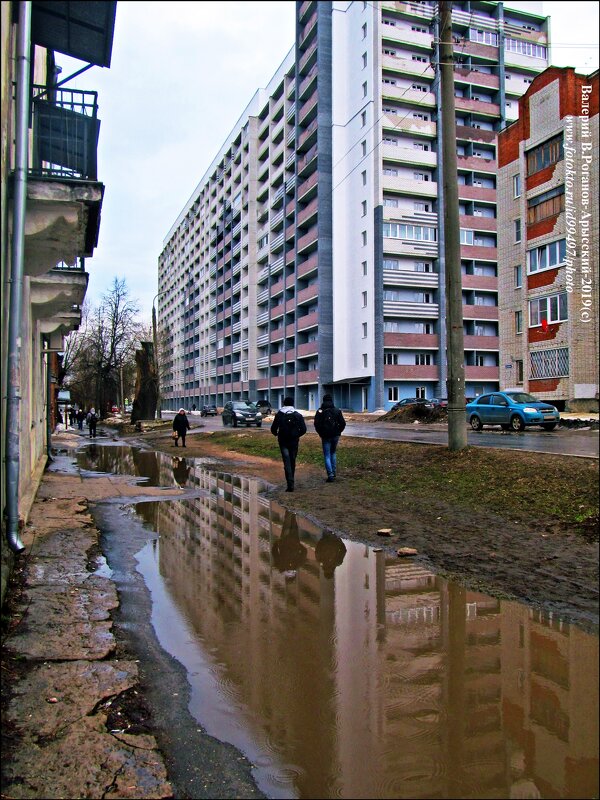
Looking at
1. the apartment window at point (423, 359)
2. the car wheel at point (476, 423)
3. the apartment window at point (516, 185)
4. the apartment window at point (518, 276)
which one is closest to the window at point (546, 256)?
the apartment window at point (518, 276)

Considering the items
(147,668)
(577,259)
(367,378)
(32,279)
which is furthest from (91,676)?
(367,378)

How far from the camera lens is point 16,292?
18.4 feet

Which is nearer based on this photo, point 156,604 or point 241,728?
point 241,728

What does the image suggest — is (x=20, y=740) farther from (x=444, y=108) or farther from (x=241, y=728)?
(x=444, y=108)

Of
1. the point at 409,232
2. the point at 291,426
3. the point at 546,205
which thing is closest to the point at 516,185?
the point at 546,205

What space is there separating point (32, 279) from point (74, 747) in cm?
875

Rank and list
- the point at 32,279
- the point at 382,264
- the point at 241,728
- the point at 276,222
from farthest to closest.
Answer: the point at 276,222 → the point at 382,264 → the point at 32,279 → the point at 241,728

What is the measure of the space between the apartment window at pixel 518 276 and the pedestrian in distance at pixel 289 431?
932 inches

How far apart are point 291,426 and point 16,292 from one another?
6389 mm

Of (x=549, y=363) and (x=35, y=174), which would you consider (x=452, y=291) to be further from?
(x=549, y=363)

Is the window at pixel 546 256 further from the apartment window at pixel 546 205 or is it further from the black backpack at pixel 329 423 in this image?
the black backpack at pixel 329 423

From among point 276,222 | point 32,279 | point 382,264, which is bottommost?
point 32,279

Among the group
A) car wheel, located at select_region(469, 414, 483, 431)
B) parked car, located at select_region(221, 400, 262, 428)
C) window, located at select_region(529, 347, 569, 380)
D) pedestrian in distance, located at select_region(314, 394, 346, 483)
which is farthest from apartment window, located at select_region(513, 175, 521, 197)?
pedestrian in distance, located at select_region(314, 394, 346, 483)

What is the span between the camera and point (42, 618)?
466 centimetres
